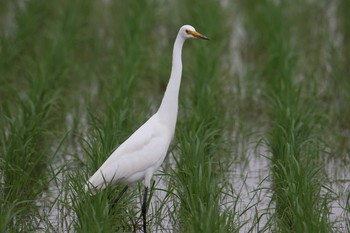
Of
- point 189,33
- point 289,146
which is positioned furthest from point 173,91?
point 289,146

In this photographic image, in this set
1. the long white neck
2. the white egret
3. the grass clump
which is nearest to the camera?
the grass clump

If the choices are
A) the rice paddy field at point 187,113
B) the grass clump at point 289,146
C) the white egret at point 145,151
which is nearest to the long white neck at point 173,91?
the white egret at point 145,151

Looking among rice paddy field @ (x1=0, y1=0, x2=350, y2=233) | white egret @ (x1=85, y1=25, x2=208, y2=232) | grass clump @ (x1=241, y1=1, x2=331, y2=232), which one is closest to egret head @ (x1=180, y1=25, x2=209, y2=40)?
white egret @ (x1=85, y1=25, x2=208, y2=232)

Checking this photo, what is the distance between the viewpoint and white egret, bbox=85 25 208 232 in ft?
17.9

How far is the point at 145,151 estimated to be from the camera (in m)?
5.58

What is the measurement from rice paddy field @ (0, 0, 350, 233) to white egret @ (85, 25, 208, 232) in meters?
0.14

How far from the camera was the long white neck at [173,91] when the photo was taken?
5691mm

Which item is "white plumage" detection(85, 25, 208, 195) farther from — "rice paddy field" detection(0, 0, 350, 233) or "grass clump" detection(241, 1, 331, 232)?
"grass clump" detection(241, 1, 331, 232)

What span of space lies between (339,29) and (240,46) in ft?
4.59

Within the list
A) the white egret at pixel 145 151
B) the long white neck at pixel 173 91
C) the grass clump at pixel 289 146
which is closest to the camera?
the grass clump at pixel 289 146

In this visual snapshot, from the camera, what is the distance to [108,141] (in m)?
6.11

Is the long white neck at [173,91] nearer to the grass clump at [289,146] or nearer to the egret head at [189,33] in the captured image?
the egret head at [189,33]

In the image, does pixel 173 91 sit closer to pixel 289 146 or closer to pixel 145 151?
pixel 145 151

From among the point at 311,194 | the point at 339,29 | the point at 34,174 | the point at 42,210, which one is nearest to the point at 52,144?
the point at 34,174
